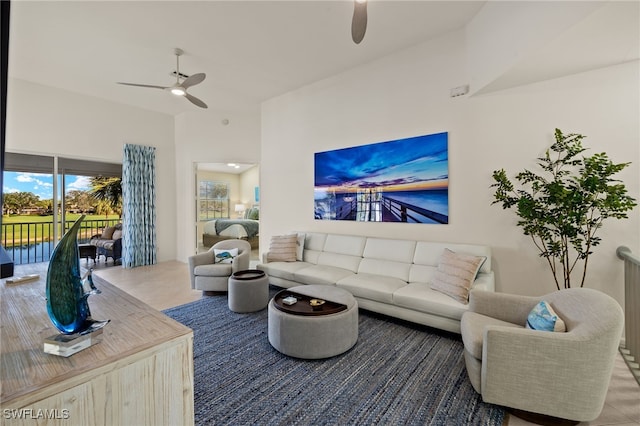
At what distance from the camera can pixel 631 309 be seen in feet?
7.66

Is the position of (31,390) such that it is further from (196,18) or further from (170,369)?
(196,18)

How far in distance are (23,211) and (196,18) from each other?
473 centimetres

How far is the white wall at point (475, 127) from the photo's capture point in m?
2.62

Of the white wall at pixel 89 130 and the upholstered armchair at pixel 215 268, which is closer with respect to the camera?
the upholstered armchair at pixel 215 268

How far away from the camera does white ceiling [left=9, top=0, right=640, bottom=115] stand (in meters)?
2.41

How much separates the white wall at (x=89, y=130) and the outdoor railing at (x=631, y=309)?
24.2 ft

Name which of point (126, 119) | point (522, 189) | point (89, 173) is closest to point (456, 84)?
point (522, 189)

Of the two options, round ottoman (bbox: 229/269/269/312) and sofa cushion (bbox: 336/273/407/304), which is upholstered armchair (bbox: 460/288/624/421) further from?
round ottoman (bbox: 229/269/269/312)

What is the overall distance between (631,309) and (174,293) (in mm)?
5167

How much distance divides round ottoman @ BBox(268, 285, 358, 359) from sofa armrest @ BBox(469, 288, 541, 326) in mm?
1059

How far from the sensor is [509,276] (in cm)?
309

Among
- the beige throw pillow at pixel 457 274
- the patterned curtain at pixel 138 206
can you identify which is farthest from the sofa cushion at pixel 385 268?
the patterned curtain at pixel 138 206

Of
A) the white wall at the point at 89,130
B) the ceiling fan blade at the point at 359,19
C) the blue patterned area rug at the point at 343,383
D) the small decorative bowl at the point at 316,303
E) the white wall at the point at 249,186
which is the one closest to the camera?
the blue patterned area rug at the point at 343,383

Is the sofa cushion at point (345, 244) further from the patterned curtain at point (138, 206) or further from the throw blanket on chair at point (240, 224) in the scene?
the patterned curtain at point (138, 206)
